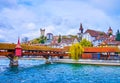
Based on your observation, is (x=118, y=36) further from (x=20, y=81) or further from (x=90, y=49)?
(x=20, y=81)

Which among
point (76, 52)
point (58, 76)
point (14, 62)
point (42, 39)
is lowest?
point (58, 76)

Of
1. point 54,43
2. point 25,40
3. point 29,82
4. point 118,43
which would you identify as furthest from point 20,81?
point 25,40

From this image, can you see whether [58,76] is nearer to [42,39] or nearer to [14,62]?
[14,62]

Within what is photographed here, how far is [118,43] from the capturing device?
357 ft

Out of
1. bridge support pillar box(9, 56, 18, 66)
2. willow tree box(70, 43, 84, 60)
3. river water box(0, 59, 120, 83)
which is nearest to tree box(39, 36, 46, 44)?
willow tree box(70, 43, 84, 60)

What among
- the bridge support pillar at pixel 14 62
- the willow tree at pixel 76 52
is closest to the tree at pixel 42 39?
the willow tree at pixel 76 52

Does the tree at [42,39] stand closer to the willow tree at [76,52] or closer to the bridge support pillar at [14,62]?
the willow tree at [76,52]

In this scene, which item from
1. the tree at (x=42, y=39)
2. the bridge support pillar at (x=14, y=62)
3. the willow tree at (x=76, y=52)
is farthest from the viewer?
the tree at (x=42, y=39)

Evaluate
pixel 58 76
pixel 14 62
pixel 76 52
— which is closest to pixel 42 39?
pixel 76 52

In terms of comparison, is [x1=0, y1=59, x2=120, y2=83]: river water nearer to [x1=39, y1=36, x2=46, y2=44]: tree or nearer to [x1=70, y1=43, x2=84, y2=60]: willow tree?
[x1=70, y1=43, x2=84, y2=60]: willow tree

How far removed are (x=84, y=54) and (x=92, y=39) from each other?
47146mm

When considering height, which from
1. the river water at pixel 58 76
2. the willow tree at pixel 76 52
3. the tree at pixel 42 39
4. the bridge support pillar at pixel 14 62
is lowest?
the river water at pixel 58 76

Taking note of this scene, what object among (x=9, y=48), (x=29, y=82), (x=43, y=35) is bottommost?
(x=29, y=82)

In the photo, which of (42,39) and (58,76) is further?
(42,39)
